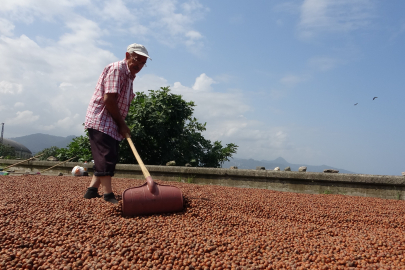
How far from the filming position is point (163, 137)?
9.30 meters

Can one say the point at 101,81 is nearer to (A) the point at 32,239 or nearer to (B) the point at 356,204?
(A) the point at 32,239

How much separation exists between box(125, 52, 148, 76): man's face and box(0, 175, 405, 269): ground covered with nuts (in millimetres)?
1587

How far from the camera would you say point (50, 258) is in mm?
2021

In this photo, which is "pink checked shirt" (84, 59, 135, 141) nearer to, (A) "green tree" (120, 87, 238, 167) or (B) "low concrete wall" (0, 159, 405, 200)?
(B) "low concrete wall" (0, 159, 405, 200)

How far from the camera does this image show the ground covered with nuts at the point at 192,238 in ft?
6.63

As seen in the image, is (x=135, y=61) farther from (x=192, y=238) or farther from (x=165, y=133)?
(x=165, y=133)

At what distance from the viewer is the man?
11.1 ft

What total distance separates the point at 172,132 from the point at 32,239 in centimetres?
748

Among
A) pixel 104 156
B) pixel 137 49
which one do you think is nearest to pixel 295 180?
pixel 104 156

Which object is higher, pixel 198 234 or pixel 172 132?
pixel 172 132

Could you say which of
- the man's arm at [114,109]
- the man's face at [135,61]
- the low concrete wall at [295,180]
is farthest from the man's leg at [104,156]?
the low concrete wall at [295,180]

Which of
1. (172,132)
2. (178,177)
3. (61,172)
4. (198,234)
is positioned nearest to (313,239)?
(198,234)

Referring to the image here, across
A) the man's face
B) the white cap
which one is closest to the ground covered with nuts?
the man's face

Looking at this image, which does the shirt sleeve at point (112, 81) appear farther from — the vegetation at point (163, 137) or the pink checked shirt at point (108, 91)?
the vegetation at point (163, 137)
